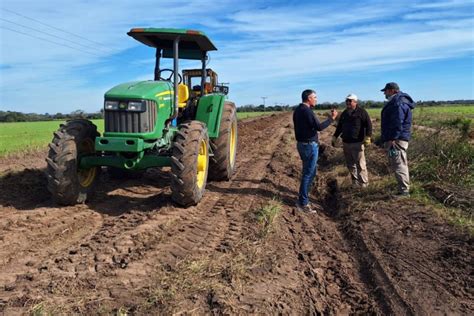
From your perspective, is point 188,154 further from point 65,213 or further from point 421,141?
point 421,141

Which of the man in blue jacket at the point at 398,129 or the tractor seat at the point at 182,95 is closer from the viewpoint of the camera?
the man in blue jacket at the point at 398,129

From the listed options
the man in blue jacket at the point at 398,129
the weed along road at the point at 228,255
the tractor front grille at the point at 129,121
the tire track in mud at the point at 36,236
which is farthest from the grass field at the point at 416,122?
the tire track in mud at the point at 36,236

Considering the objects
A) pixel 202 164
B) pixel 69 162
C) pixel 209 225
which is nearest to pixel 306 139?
pixel 202 164

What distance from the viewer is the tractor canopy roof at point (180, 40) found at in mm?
7207

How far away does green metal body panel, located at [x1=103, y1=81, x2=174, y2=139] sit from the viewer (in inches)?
250

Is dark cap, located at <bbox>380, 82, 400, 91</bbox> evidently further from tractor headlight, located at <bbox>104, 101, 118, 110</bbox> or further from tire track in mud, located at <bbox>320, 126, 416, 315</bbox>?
tractor headlight, located at <bbox>104, 101, 118, 110</bbox>

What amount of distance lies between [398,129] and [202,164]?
3.26 meters

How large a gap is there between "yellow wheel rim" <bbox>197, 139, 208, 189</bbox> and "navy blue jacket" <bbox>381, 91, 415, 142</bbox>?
3.04m

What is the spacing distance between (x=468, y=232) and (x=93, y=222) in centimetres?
479

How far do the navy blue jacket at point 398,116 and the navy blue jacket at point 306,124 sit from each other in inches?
48.2

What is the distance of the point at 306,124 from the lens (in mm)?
6883

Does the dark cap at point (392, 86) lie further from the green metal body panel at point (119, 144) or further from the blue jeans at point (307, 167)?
the green metal body panel at point (119, 144)

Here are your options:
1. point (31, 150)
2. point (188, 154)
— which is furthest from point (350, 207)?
point (31, 150)

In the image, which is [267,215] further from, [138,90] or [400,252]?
[138,90]
